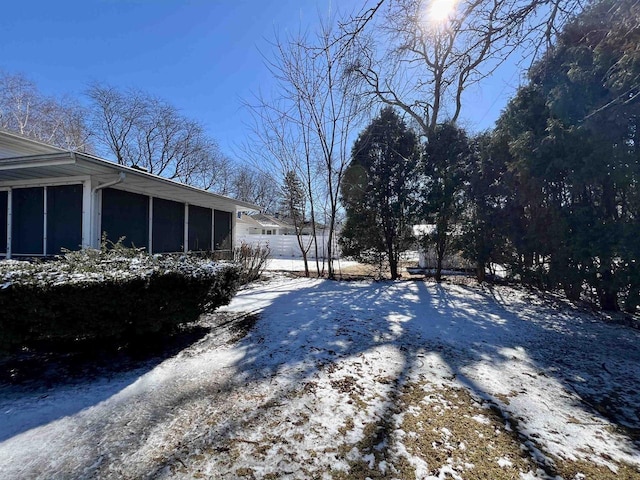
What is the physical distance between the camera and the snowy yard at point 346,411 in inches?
68.2

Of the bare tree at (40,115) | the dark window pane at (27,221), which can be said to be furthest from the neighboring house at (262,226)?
the dark window pane at (27,221)

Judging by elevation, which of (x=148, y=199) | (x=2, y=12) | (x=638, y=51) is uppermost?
(x=2, y=12)

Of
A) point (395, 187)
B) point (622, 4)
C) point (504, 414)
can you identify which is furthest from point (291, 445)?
point (395, 187)

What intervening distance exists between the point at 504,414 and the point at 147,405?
2.60m

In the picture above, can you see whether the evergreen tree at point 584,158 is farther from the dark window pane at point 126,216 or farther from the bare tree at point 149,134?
the bare tree at point 149,134

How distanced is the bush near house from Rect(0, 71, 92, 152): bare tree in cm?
2148

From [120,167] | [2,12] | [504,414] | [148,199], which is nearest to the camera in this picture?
[504,414]

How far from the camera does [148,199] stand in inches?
290

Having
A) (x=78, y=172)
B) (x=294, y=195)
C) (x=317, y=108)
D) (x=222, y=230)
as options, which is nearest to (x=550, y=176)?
(x=317, y=108)

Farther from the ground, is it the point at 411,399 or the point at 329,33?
the point at 329,33

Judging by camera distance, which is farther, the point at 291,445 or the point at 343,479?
the point at 291,445

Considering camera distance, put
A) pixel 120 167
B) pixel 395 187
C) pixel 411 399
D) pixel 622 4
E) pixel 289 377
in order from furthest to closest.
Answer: pixel 395 187 < pixel 120 167 < pixel 622 4 < pixel 289 377 < pixel 411 399

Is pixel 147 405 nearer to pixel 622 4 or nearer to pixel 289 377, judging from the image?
pixel 289 377

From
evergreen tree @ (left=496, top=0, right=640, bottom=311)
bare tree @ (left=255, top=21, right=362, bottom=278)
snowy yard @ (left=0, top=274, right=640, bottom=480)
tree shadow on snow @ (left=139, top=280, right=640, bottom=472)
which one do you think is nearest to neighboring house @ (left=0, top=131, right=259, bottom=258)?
tree shadow on snow @ (left=139, top=280, right=640, bottom=472)
